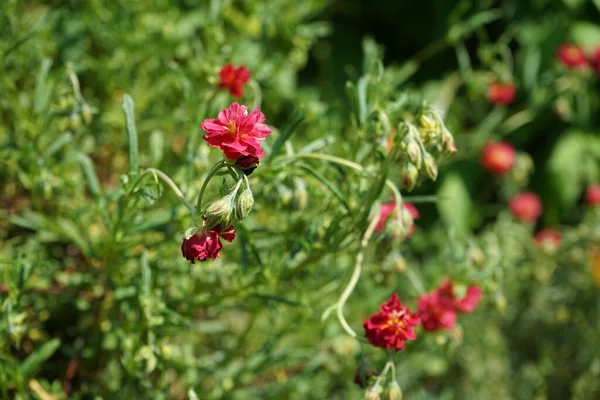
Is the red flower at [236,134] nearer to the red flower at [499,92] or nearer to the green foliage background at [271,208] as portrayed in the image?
the green foliage background at [271,208]

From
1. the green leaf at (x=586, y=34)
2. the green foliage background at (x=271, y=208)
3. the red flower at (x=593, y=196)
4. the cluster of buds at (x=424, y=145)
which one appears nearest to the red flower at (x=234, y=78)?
the green foliage background at (x=271, y=208)

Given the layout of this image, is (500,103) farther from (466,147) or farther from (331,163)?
(331,163)

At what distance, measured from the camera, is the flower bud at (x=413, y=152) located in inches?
45.8

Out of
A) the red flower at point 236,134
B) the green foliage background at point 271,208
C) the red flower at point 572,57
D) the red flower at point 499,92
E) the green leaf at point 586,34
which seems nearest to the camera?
the red flower at point 236,134

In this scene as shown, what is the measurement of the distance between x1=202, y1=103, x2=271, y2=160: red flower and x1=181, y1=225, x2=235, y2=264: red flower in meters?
0.12

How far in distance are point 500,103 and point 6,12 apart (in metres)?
1.67

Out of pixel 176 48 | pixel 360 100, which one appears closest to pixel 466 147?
pixel 176 48

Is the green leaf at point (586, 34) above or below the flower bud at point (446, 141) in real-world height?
below

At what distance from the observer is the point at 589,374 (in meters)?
2.32

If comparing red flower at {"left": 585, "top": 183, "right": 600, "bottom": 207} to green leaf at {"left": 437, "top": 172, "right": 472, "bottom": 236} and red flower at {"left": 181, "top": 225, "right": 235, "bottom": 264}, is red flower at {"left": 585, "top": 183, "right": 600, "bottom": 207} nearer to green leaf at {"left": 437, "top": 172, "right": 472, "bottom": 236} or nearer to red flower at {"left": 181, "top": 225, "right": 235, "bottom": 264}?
green leaf at {"left": 437, "top": 172, "right": 472, "bottom": 236}

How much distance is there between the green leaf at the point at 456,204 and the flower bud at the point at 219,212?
5.96 feet

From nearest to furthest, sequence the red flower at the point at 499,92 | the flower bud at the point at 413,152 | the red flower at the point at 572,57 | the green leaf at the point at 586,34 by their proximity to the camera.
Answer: the flower bud at the point at 413,152 → the red flower at the point at 499,92 → the red flower at the point at 572,57 → the green leaf at the point at 586,34

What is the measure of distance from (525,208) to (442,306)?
4.31 ft

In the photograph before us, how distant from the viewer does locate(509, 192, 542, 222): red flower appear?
2.70 meters
